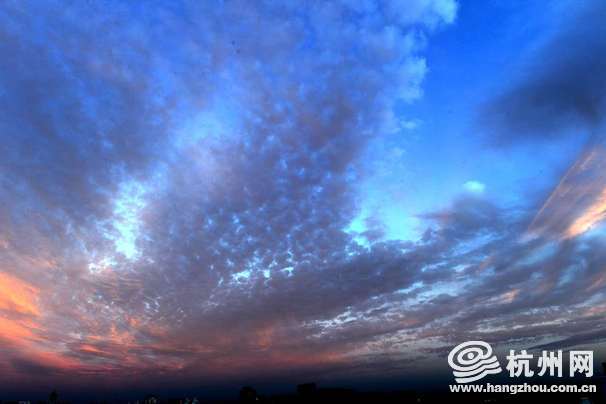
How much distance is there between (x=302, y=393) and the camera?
122125mm

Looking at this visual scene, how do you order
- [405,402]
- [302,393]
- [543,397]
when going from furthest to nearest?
[302,393]
[405,402]
[543,397]

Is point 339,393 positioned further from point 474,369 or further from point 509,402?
point 474,369

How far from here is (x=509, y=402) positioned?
8731 centimetres

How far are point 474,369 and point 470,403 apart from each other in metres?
45.6

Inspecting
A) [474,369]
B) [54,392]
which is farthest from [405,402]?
[54,392]

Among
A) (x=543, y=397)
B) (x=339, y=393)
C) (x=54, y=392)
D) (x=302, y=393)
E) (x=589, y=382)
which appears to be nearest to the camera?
(x=589, y=382)

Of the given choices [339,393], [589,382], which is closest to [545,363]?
[589,382]

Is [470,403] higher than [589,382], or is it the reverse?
[589,382]

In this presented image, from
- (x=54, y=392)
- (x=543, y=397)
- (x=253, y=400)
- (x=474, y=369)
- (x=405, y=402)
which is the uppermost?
(x=474, y=369)

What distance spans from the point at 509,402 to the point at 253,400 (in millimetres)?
90036

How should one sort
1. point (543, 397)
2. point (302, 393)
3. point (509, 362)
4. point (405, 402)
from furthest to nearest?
point (302, 393) < point (405, 402) < point (543, 397) < point (509, 362)

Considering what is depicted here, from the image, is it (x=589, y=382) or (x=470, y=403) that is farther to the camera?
(x=470, y=403)

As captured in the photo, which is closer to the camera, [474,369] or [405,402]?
[474,369]

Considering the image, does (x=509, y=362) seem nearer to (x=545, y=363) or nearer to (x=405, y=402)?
(x=545, y=363)
